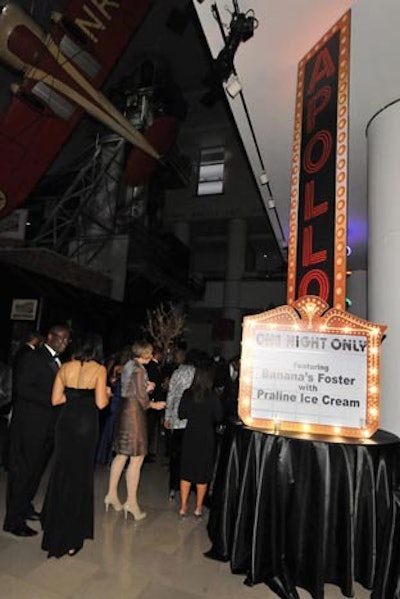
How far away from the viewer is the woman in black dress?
3.70 metres

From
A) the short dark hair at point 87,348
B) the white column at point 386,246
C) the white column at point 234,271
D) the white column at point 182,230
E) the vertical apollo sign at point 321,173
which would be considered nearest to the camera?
the short dark hair at point 87,348

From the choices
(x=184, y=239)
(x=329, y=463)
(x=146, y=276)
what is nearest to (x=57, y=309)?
(x=146, y=276)

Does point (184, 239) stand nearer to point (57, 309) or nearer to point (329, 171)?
point (57, 309)

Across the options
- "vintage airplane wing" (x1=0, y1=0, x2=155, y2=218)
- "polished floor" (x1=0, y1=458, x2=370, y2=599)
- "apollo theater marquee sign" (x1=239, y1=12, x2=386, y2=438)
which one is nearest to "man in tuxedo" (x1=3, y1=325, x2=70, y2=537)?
"polished floor" (x1=0, y1=458, x2=370, y2=599)

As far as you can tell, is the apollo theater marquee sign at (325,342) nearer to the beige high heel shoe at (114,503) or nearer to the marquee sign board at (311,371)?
the marquee sign board at (311,371)

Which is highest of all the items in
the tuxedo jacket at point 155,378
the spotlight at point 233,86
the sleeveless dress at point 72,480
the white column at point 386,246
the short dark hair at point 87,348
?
the spotlight at point 233,86

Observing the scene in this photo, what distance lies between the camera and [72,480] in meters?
2.89

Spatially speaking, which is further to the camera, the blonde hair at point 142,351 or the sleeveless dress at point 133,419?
the blonde hair at point 142,351

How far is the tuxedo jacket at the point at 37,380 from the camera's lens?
129 inches

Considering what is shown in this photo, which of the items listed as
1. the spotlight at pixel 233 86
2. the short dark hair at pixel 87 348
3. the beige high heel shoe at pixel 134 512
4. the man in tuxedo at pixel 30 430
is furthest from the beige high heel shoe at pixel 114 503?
the spotlight at pixel 233 86

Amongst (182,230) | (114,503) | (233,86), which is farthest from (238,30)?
(182,230)

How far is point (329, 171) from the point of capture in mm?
3576

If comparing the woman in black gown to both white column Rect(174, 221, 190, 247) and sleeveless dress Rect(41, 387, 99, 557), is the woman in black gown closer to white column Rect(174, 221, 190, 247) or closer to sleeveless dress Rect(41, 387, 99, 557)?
sleeveless dress Rect(41, 387, 99, 557)

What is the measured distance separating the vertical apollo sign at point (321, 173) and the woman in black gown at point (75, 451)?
68.5 inches
